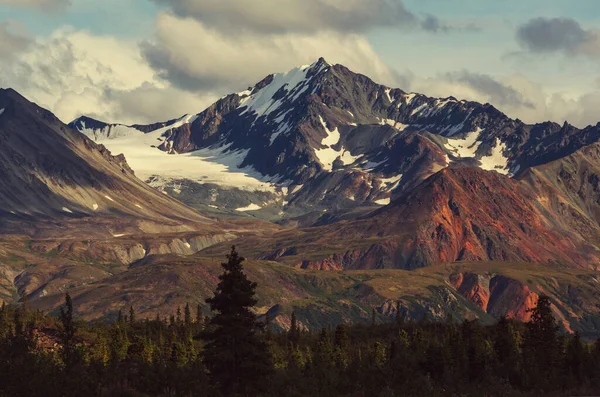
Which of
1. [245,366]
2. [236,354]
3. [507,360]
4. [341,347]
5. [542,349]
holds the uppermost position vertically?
[341,347]

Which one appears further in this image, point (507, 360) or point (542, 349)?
point (542, 349)

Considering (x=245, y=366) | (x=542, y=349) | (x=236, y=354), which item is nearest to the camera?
(x=245, y=366)

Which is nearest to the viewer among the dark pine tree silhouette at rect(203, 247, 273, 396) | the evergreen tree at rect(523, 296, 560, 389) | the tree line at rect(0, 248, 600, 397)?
the tree line at rect(0, 248, 600, 397)

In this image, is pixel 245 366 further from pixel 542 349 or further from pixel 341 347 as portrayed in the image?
pixel 341 347

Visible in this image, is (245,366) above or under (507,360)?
under

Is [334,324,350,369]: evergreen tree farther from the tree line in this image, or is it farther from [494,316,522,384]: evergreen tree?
[494,316,522,384]: evergreen tree

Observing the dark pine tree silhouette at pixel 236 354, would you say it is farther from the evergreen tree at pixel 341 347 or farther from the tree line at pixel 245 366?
the evergreen tree at pixel 341 347

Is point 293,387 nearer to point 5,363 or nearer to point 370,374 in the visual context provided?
point 370,374

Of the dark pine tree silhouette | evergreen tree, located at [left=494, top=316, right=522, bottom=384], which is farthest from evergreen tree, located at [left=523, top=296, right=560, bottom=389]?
the dark pine tree silhouette

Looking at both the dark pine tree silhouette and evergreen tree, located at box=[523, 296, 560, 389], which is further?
evergreen tree, located at box=[523, 296, 560, 389]

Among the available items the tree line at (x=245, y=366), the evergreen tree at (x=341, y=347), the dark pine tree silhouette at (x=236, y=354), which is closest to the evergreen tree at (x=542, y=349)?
the tree line at (x=245, y=366)

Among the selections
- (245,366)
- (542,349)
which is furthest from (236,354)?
(542,349)

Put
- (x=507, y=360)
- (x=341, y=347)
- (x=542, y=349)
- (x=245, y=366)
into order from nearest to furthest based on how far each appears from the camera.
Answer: (x=245, y=366), (x=507, y=360), (x=542, y=349), (x=341, y=347)

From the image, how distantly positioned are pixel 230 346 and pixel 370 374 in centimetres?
2191
